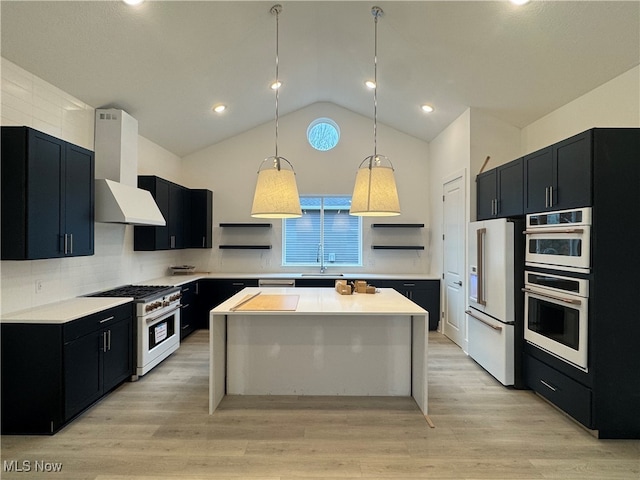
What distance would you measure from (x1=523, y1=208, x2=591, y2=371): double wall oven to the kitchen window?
3.41 m

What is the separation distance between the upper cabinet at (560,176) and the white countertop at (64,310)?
3948 mm

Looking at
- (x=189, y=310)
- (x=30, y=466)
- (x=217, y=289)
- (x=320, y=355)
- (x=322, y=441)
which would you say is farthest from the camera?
(x=217, y=289)

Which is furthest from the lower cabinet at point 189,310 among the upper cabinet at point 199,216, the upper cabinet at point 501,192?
the upper cabinet at point 501,192

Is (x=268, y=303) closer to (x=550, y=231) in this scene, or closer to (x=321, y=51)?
(x=550, y=231)

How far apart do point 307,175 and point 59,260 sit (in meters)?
3.98

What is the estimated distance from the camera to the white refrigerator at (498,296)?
357 cm

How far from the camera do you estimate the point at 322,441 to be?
2.64 m

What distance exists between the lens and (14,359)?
2.68m

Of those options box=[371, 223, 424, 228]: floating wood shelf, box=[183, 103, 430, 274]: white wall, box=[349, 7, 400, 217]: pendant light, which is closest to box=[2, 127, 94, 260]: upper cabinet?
box=[349, 7, 400, 217]: pendant light

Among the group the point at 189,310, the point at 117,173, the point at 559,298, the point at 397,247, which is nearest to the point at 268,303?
the point at 117,173

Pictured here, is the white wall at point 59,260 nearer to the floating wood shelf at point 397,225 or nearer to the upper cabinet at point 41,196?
the upper cabinet at point 41,196

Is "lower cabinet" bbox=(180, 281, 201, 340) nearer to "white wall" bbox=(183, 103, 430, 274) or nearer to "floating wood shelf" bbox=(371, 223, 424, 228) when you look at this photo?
"white wall" bbox=(183, 103, 430, 274)

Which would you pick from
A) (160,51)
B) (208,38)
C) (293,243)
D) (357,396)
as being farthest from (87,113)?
(357,396)

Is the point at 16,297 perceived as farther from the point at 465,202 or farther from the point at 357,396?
the point at 465,202
